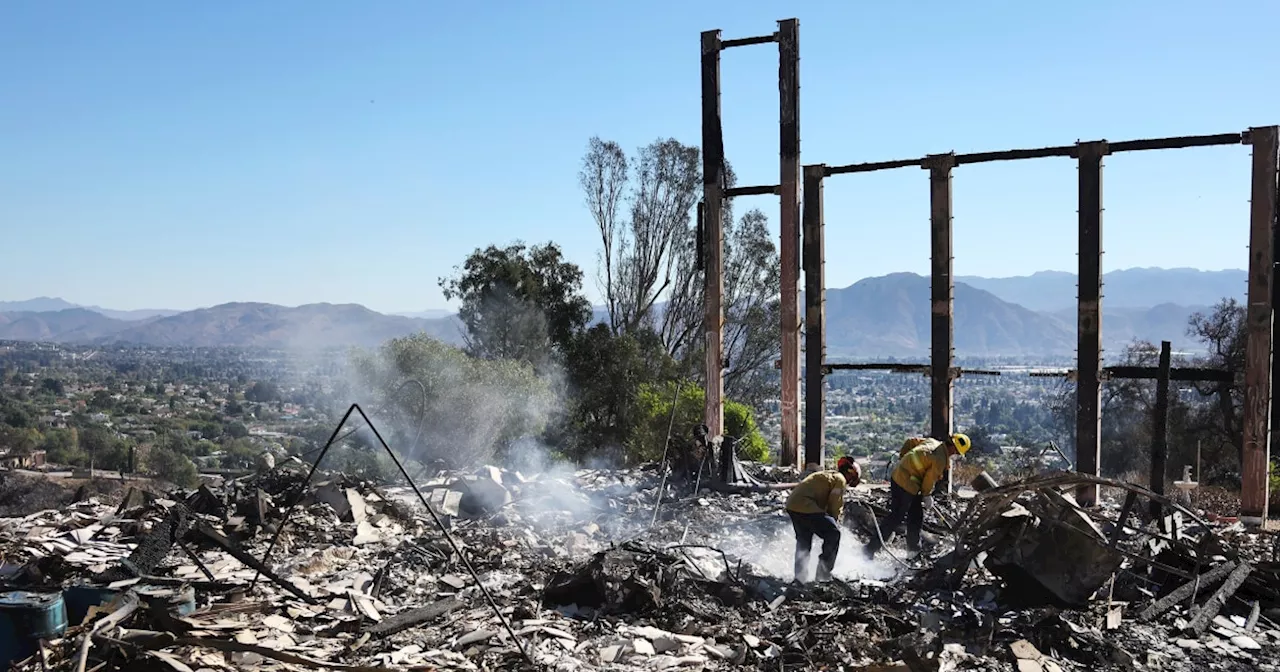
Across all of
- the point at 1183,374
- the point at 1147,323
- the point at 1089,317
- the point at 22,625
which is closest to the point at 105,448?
the point at 22,625

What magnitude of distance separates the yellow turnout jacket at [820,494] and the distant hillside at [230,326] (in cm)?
1919

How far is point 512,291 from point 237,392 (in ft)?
104

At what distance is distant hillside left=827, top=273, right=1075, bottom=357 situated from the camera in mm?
119500

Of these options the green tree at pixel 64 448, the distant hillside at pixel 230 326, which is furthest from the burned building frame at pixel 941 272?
the green tree at pixel 64 448

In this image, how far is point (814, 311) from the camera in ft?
52.9

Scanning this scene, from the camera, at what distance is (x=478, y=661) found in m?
7.62

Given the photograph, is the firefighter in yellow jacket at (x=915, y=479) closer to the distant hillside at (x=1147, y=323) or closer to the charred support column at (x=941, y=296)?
the charred support column at (x=941, y=296)

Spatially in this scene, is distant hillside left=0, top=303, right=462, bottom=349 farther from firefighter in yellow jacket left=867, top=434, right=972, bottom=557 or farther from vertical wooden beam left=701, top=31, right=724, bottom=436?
firefighter in yellow jacket left=867, top=434, right=972, bottom=557

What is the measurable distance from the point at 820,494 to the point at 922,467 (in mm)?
1618

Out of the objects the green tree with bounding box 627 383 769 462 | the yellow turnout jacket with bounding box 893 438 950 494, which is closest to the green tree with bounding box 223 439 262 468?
the green tree with bounding box 627 383 769 462

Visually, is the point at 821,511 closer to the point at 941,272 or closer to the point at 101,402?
the point at 941,272

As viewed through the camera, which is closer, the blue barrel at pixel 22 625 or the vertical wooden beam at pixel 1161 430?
the blue barrel at pixel 22 625

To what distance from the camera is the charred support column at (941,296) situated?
1462 centimetres

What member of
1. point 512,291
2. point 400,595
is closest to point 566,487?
point 400,595
